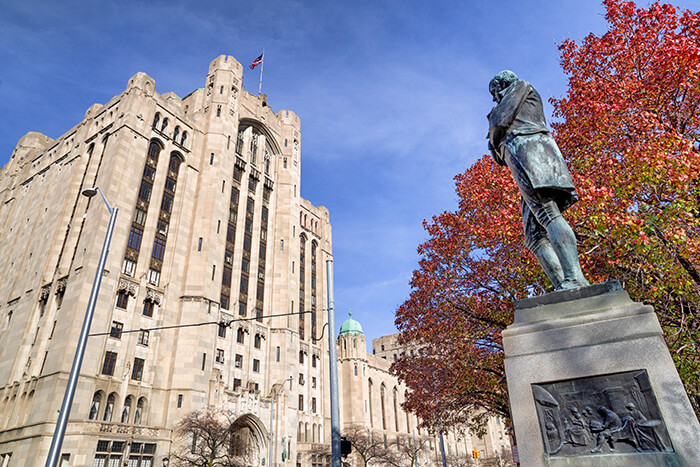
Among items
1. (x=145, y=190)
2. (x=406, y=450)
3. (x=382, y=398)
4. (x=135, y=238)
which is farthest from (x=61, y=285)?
(x=406, y=450)

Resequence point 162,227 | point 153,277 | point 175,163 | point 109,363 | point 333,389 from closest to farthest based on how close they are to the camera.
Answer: point 333,389 < point 109,363 < point 153,277 < point 162,227 < point 175,163

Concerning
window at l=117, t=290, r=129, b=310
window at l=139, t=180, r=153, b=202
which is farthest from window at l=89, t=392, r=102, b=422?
window at l=139, t=180, r=153, b=202

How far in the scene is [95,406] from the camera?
33.2 m

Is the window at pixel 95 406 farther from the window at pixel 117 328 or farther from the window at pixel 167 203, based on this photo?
the window at pixel 167 203

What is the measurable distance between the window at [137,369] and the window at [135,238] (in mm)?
10873

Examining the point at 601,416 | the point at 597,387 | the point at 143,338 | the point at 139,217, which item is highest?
the point at 139,217

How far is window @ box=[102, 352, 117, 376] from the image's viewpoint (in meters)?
34.5

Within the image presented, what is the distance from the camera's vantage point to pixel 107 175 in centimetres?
4088

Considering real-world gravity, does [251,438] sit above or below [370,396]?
below

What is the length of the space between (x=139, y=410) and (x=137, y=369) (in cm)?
340

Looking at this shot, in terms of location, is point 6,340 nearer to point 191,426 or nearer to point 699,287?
point 191,426

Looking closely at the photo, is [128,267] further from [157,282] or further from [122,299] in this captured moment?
[122,299]

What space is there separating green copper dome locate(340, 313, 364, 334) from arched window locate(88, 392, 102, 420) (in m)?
48.4

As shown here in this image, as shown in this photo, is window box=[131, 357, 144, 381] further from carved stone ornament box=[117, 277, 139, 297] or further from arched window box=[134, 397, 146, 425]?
carved stone ornament box=[117, 277, 139, 297]
